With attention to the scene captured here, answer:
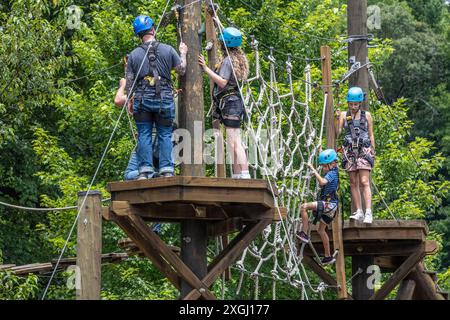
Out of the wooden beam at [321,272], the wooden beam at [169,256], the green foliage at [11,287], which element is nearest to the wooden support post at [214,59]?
the wooden beam at [169,256]

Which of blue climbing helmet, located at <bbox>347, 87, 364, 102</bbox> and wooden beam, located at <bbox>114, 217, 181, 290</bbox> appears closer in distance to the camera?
wooden beam, located at <bbox>114, 217, 181, 290</bbox>

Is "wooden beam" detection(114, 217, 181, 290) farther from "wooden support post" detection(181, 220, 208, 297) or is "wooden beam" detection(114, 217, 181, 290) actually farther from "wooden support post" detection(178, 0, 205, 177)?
"wooden support post" detection(178, 0, 205, 177)

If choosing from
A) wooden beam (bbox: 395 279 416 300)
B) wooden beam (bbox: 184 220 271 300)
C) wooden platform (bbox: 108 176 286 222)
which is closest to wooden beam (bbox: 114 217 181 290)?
wooden platform (bbox: 108 176 286 222)

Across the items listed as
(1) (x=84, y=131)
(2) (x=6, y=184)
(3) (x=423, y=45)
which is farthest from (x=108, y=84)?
(3) (x=423, y=45)

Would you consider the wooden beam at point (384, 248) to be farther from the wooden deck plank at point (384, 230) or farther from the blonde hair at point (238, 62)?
the blonde hair at point (238, 62)

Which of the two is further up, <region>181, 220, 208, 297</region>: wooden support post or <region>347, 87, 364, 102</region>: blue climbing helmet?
<region>347, 87, 364, 102</region>: blue climbing helmet

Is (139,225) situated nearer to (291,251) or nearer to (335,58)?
(291,251)

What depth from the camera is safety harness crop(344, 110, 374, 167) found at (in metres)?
14.6

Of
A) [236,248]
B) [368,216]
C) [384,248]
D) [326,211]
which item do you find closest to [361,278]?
[384,248]

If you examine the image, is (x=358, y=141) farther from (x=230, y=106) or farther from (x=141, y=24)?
(x=141, y=24)

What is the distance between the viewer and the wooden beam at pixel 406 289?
16263mm

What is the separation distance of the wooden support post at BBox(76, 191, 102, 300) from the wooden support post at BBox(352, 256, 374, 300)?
5.68 metres

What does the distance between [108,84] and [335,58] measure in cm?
399
